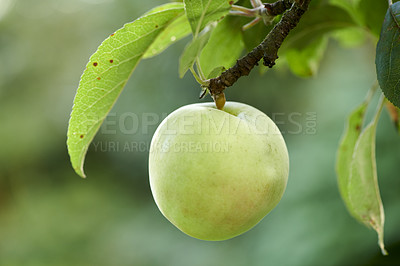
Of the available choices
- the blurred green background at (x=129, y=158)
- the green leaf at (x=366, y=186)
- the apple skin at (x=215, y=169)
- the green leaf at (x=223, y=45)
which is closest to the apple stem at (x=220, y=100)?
the apple skin at (x=215, y=169)

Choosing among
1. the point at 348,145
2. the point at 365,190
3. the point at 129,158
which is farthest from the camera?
the point at 129,158

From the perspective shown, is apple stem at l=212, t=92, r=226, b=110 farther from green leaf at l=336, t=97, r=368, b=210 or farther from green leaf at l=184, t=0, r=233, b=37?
green leaf at l=336, t=97, r=368, b=210

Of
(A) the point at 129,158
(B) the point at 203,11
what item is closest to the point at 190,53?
(B) the point at 203,11

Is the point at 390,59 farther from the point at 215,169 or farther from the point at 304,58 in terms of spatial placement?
the point at 304,58

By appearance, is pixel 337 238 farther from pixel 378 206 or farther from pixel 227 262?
pixel 378 206

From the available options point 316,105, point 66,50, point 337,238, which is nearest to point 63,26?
point 66,50

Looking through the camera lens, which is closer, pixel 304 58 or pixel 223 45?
pixel 223 45

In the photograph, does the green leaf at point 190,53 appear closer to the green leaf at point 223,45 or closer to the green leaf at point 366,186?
the green leaf at point 223,45
